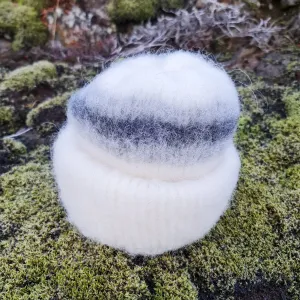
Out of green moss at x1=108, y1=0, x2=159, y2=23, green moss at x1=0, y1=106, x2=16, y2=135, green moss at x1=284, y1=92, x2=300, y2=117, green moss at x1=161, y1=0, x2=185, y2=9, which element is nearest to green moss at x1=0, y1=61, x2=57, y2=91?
green moss at x1=0, y1=106, x2=16, y2=135

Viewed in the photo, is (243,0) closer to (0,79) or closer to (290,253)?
(0,79)

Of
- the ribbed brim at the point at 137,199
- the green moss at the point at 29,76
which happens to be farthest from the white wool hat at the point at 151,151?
the green moss at the point at 29,76

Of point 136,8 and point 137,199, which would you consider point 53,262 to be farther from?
point 136,8

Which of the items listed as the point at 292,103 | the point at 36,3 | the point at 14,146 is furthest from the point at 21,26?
the point at 292,103

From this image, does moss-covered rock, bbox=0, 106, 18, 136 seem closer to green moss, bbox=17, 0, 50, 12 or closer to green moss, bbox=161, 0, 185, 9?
green moss, bbox=17, 0, 50, 12

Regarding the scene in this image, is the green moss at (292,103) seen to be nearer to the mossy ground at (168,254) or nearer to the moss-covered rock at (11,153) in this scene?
the mossy ground at (168,254)
